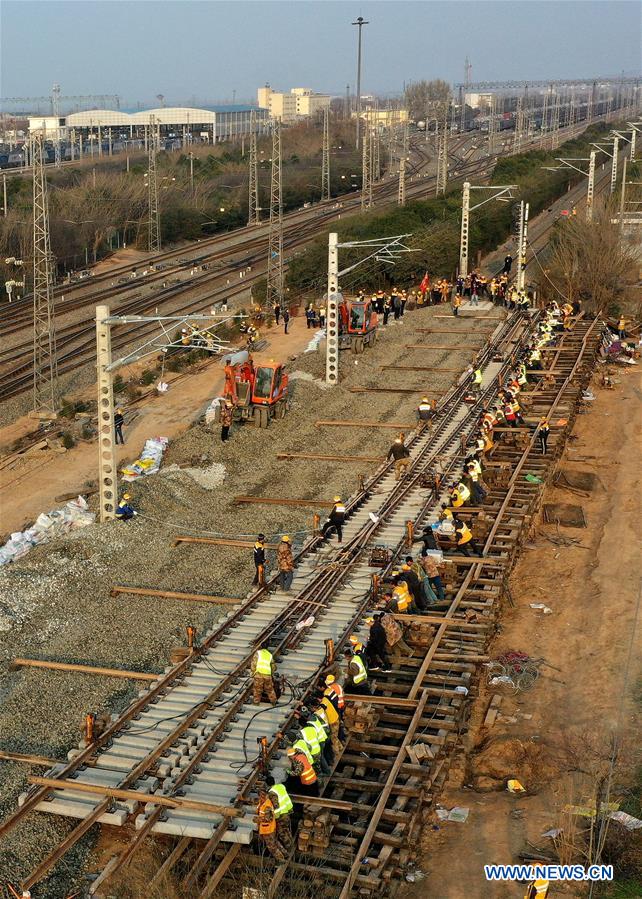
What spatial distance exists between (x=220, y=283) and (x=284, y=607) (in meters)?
40.4

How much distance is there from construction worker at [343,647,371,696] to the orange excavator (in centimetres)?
1463

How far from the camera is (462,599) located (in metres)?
18.1

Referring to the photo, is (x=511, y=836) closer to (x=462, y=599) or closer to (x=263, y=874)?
(x=263, y=874)

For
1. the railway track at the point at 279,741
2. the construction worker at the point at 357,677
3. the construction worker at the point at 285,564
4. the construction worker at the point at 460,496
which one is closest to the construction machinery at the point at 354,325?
the construction worker at the point at 460,496

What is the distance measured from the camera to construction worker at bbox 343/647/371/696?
1470 centimetres

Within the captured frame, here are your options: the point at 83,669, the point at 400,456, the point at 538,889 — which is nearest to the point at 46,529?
the point at 83,669

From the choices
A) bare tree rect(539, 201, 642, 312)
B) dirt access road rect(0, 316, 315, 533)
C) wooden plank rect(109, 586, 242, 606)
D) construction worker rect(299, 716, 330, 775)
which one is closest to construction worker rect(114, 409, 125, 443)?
dirt access road rect(0, 316, 315, 533)

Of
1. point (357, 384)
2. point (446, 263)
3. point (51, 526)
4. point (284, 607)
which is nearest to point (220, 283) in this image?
point (446, 263)

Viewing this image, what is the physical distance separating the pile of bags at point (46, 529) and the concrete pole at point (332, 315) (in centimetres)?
1148

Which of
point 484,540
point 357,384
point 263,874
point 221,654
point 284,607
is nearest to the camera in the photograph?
point 263,874

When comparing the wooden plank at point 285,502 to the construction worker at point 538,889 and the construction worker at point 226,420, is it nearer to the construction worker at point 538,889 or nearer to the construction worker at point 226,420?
the construction worker at point 226,420

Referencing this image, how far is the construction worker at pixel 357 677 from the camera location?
14.7 m

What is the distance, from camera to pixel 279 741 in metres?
13.5

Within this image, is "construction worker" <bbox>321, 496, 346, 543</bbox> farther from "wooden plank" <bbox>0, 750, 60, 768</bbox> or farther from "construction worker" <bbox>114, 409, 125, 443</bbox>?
"wooden plank" <bbox>0, 750, 60, 768</bbox>
